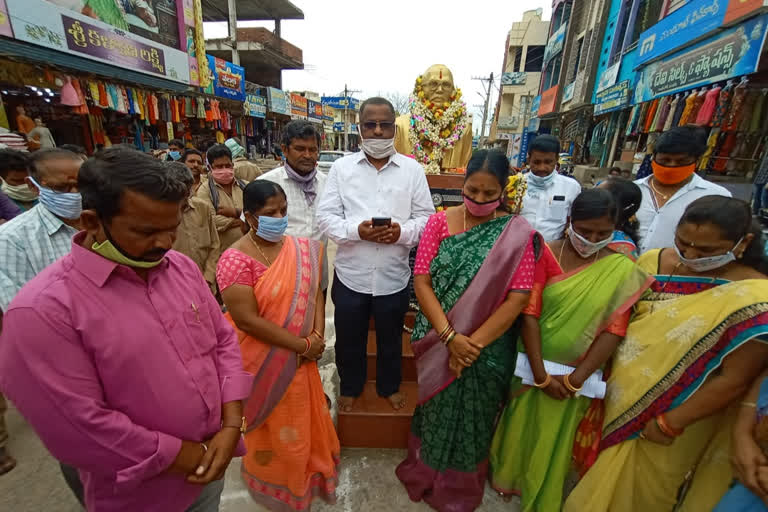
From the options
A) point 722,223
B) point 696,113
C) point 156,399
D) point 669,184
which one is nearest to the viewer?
point 156,399

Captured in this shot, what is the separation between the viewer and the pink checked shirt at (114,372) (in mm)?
857

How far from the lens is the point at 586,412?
188cm

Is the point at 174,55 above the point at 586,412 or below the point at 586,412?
above

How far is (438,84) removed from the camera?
4078mm

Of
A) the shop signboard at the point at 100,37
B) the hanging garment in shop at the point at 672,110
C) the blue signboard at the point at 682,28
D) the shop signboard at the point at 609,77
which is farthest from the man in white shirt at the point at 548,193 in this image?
the shop signboard at the point at 609,77

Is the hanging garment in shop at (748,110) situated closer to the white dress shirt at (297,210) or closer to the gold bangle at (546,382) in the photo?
the gold bangle at (546,382)

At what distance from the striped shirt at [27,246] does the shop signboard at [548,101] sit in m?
18.8

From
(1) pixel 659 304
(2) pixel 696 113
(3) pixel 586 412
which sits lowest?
(3) pixel 586 412

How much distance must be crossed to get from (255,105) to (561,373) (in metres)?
18.1

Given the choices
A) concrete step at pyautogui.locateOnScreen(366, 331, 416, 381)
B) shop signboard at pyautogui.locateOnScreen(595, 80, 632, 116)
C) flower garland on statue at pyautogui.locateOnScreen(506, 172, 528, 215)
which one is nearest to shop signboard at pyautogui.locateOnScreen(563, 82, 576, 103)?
shop signboard at pyautogui.locateOnScreen(595, 80, 632, 116)

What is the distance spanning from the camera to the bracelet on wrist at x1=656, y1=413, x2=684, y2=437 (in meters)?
1.52

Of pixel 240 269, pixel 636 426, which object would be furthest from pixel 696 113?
pixel 240 269

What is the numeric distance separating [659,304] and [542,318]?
1.75 feet

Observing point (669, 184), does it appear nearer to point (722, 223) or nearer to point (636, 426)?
point (722, 223)
